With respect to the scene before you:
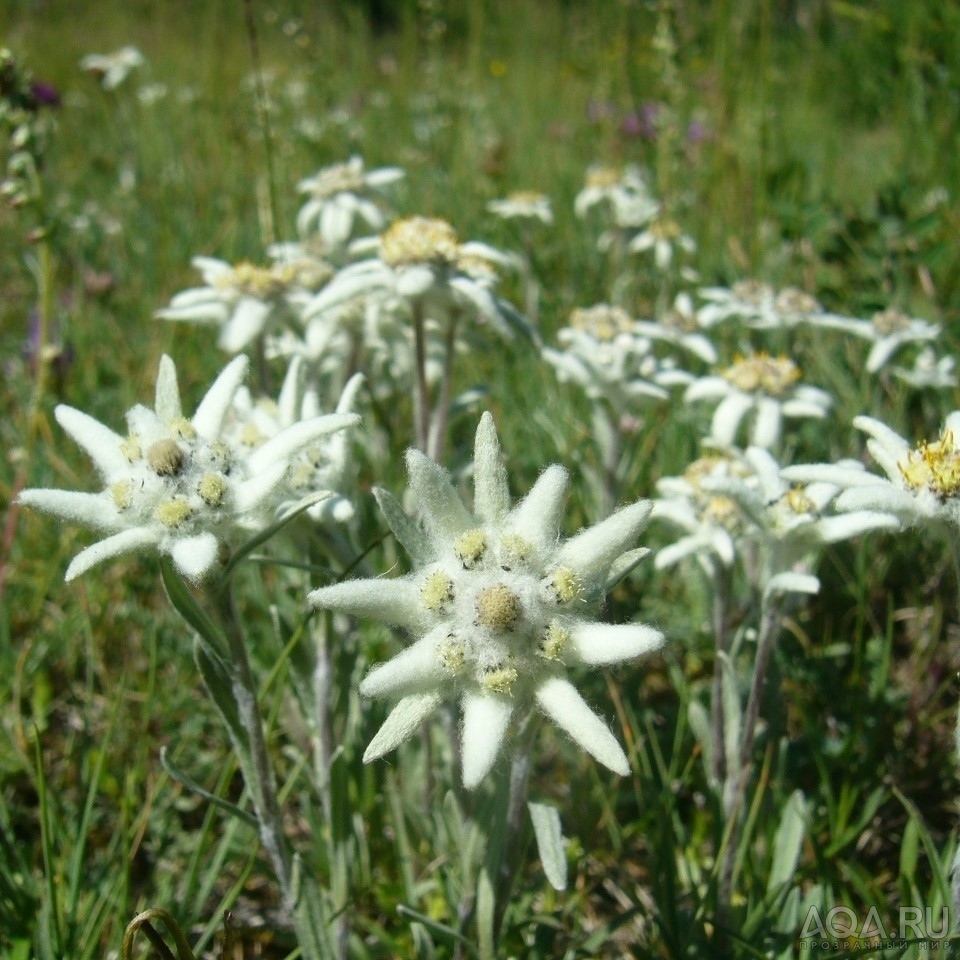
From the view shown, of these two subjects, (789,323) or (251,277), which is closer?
(251,277)

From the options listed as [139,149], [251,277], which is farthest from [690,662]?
[139,149]

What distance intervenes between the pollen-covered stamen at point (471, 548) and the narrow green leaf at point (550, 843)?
533 mm

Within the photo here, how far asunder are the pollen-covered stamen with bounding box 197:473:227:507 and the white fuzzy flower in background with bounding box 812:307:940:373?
2931 mm

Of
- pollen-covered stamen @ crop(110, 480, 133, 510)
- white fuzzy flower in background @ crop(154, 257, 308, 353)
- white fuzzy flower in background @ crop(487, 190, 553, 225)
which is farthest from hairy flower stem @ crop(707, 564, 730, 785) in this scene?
white fuzzy flower in background @ crop(487, 190, 553, 225)

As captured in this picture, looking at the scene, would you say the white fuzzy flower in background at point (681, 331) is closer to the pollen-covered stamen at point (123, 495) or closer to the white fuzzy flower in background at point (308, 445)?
the white fuzzy flower in background at point (308, 445)

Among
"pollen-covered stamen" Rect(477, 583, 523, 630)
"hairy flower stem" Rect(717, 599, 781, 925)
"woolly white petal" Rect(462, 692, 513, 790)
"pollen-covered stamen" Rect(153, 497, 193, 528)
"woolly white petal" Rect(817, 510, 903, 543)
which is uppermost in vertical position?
"pollen-covered stamen" Rect(153, 497, 193, 528)

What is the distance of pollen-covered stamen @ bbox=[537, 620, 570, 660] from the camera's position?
1.63m

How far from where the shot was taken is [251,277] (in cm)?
330

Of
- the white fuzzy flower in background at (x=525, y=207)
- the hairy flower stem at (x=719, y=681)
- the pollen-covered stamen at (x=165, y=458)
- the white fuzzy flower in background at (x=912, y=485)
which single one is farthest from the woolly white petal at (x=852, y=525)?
the white fuzzy flower in background at (x=525, y=207)

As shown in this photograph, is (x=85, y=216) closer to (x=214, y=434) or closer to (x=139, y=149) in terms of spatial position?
(x=139, y=149)

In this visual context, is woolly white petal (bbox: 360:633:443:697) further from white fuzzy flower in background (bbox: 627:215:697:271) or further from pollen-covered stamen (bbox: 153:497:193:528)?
white fuzzy flower in background (bbox: 627:215:697:271)

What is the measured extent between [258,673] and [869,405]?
116 inches

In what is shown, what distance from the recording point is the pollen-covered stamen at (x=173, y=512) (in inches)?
68.0

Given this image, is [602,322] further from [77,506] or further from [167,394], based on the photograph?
[77,506]
